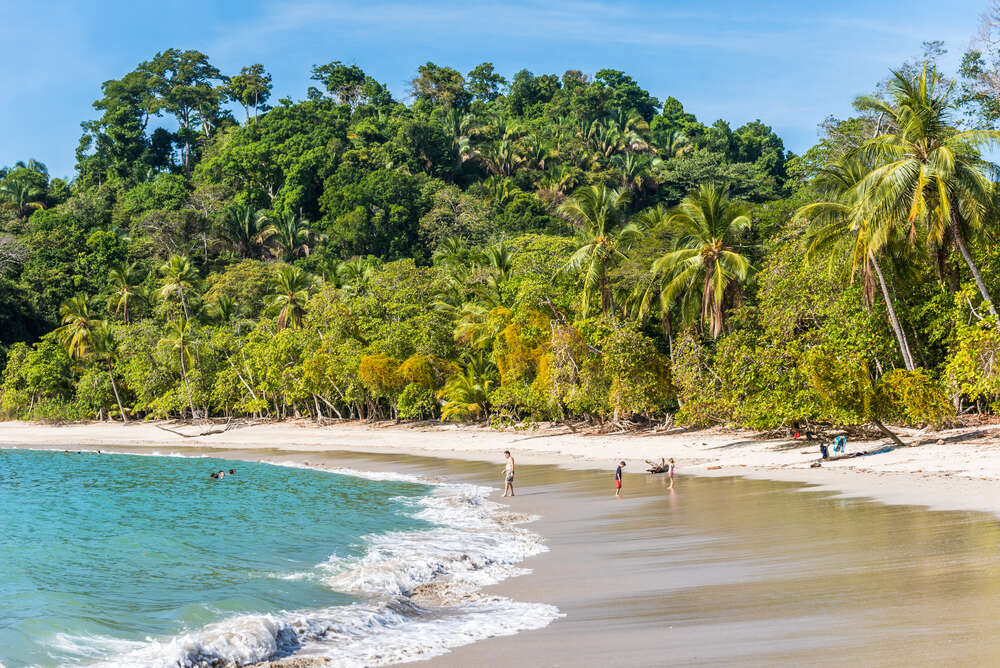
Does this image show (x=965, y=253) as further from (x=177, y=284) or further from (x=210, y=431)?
(x=177, y=284)

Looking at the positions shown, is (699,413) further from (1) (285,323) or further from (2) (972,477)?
(1) (285,323)

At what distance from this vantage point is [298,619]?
870 cm

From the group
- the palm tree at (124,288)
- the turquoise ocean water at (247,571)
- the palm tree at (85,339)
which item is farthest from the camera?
the palm tree at (124,288)

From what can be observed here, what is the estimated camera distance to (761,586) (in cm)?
842

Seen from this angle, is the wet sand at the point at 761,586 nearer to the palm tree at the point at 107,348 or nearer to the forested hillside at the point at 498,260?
the forested hillside at the point at 498,260

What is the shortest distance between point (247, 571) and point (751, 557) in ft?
25.0

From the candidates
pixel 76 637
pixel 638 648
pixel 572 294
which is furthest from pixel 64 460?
pixel 638 648

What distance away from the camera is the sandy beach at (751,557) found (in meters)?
6.43

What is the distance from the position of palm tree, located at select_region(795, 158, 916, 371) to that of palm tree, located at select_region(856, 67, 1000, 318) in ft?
2.35

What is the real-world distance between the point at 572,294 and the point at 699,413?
35.8 feet

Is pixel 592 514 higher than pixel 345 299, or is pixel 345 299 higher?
pixel 345 299

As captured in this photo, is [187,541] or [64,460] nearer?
[187,541]

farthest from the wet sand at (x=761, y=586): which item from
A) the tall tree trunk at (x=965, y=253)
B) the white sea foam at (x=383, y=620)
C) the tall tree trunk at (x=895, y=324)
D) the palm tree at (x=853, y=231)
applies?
the palm tree at (x=853, y=231)

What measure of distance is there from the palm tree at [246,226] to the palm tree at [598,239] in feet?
137
